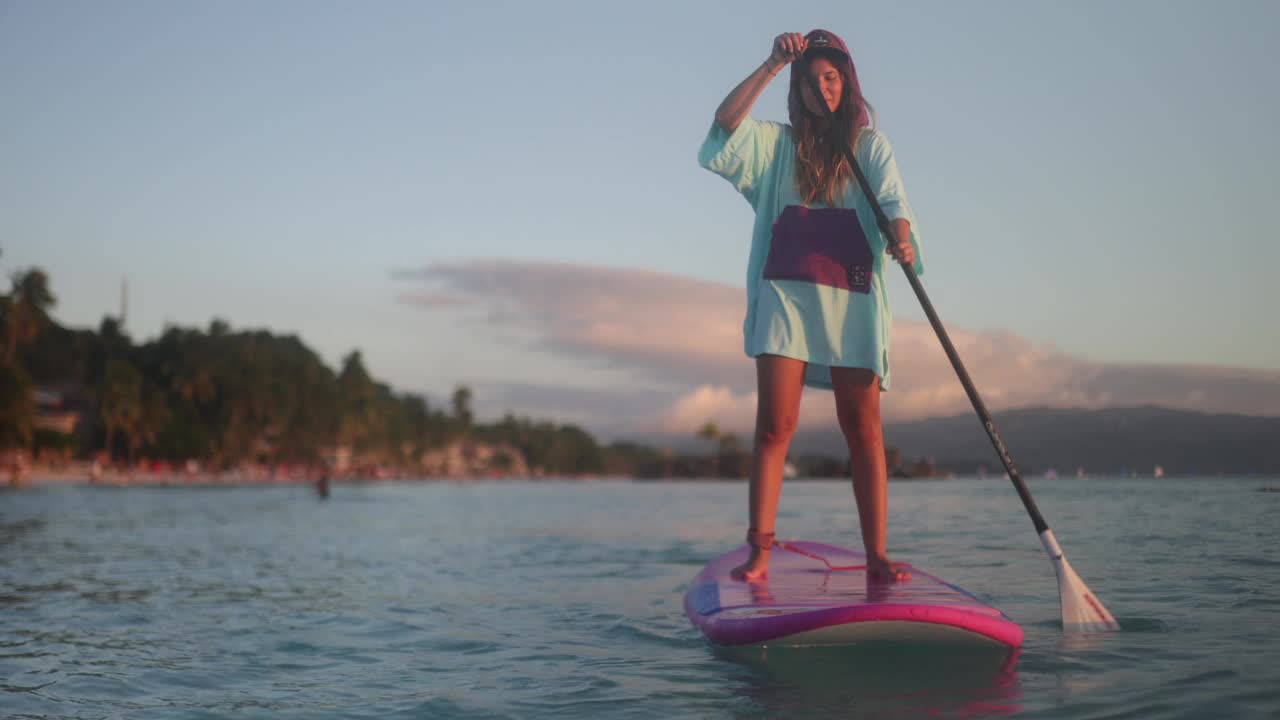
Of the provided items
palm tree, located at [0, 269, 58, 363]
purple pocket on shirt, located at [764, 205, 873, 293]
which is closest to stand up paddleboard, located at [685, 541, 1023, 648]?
purple pocket on shirt, located at [764, 205, 873, 293]

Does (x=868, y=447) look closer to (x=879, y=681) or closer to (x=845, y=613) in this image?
(x=845, y=613)

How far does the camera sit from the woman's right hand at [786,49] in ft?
14.5

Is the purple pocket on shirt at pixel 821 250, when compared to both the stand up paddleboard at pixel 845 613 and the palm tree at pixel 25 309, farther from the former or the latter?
the palm tree at pixel 25 309

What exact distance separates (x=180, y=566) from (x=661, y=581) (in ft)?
19.0

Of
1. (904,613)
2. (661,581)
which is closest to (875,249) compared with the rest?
(904,613)

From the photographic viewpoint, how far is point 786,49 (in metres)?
4.43

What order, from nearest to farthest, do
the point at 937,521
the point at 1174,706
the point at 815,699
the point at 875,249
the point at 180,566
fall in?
the point at 1174,706 → the point at 815,699 → the point at 875,249 → the point at 180,566 → the point at 937,521

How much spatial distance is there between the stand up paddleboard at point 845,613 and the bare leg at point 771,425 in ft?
1.27

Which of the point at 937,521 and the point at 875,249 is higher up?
the point at 875,249

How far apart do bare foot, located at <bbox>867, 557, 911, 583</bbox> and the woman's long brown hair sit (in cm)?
171

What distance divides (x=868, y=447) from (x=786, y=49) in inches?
73.5

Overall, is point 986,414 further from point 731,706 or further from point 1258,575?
point 731,706

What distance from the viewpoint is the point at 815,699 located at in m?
3.09

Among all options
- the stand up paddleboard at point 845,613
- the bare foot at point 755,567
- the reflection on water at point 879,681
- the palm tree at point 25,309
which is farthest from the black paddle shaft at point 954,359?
the palm tree at point 25,309
